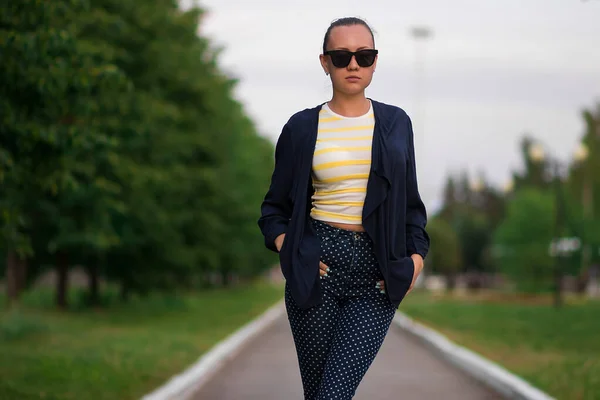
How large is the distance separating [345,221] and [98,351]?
35.7ft

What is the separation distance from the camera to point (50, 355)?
13.2 metres

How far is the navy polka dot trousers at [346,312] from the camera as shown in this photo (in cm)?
401

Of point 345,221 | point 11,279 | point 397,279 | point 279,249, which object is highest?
point 345,221

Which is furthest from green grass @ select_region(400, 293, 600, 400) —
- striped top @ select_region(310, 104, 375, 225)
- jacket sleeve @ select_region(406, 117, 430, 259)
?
striped top @ select_region(310, 104, 375, 225)

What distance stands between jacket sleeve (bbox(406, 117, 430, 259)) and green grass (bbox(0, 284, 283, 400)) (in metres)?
5.68

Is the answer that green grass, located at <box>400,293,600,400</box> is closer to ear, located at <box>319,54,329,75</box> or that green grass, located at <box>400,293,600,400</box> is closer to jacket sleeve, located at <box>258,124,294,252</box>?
jacket sleeve, located at <box>258,124,294,252</box>

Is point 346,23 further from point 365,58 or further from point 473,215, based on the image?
point 473,215

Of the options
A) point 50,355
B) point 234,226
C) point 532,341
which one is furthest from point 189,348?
point 234,226

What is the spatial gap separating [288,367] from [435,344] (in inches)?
137

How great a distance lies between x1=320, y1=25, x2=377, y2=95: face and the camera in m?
4.13

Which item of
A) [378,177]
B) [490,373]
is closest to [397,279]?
[378,177]

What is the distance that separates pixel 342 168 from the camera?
13.3 feet

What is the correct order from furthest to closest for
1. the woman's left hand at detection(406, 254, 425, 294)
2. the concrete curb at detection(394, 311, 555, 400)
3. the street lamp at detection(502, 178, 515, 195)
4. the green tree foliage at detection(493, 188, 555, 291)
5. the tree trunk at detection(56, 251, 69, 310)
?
1. the street lamp at detection(502, 178, 515, 195)
2. the green tree foliage at detection(493, 188, 555, 291)
3. the tree trunk at detection(56, 251, 69, 310)
4. the concrete curb at detection(394, 311, 555, 400)
5. the woman's left hand at detection(406, 254, 425, 294)

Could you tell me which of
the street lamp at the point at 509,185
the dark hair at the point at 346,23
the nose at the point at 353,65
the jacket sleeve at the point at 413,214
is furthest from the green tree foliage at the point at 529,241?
the nose at the point at 353,65
